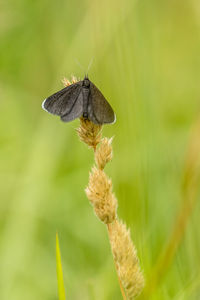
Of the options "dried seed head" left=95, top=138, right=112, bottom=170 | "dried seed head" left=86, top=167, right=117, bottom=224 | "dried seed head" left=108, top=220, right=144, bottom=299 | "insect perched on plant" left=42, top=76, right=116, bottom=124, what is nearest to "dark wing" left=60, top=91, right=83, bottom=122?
"insect perched on plant" left=42, top=76, right=116, bottom=124

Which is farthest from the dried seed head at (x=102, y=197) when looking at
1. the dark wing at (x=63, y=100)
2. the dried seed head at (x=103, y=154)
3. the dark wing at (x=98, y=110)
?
the dark wing at (x=63, y=100)

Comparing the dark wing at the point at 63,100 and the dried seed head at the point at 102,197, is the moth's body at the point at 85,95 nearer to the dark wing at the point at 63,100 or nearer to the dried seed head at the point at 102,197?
the dark wing at the point at 63,100

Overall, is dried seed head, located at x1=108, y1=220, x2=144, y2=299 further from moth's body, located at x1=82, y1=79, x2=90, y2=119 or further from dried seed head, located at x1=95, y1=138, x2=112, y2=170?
moth's body, located at x1=82, y1=79, x2=90, y2=119

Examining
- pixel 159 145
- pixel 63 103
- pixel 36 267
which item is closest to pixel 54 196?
pixel 36 267

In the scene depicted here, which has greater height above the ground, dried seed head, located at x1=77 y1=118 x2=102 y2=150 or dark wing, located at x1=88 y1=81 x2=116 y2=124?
dark wing, located at x1=88 y1=81 x2=116 y2=124

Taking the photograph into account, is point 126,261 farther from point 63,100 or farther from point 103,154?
point 63,100

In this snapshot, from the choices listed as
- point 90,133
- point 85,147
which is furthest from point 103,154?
point 85,147
